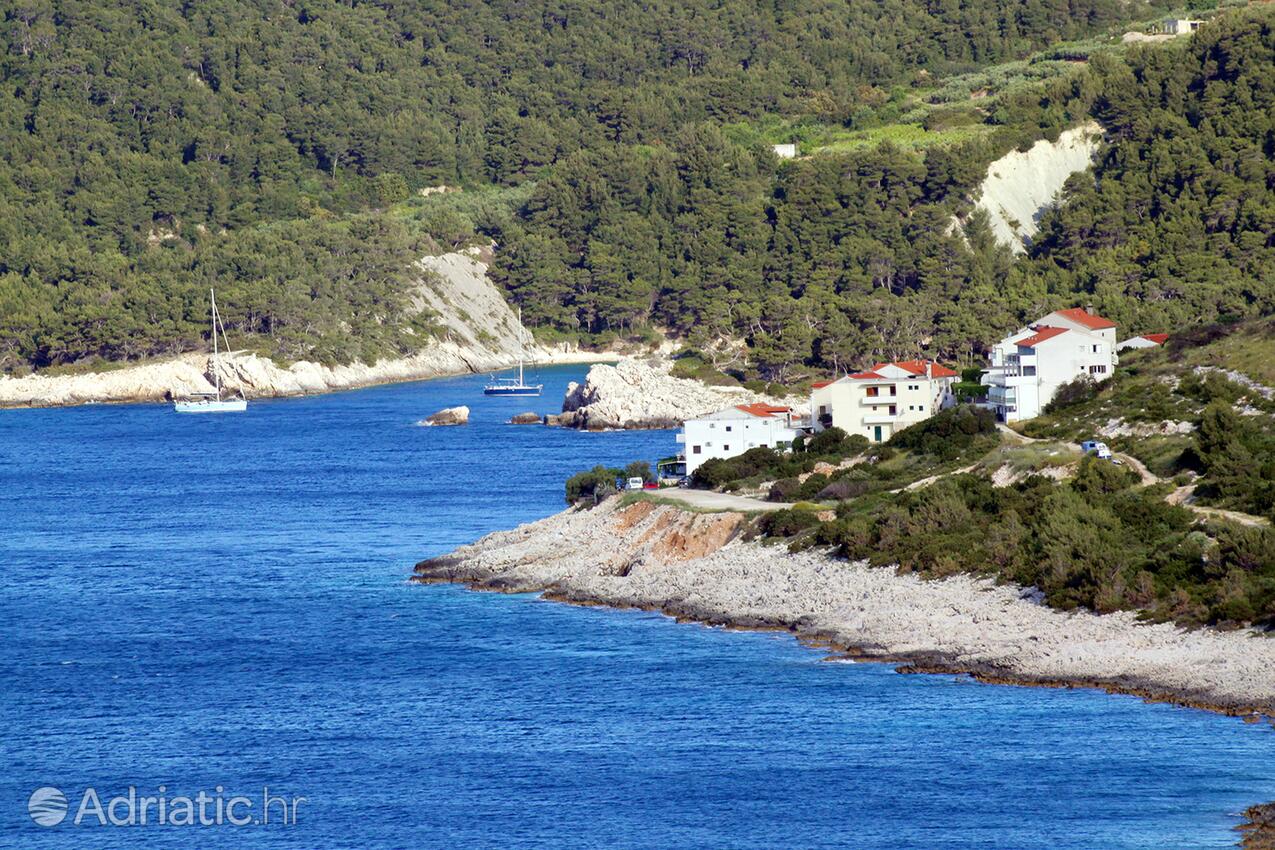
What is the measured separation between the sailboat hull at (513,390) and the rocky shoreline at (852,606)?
268 feet

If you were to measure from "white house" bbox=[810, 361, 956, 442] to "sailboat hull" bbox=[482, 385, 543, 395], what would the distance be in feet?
239

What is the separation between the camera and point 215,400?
6038 inches

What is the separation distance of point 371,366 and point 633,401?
188 feet

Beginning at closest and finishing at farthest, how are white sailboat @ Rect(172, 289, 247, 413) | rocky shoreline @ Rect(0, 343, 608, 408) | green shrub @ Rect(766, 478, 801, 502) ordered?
green shrub @ Rect(766, 478, 801, 502) → white sailboat @ Rect(172, 289, 247, 413) → rocky shoreline @ Rect(0, 343, 608, 408)

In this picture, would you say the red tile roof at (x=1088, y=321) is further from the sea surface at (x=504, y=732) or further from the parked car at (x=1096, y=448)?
the sea surface at (x=504, y=732)

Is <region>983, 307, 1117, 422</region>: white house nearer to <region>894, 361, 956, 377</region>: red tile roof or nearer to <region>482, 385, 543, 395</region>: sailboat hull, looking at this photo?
<region>894, 361, 956, 377</region>: red tile roof

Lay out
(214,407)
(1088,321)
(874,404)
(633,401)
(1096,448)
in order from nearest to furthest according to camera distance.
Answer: (1096,448) < (874,404) < (1088,321) < (633,401) < (214,407)

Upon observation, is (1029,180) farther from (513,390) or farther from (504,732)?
(504,732)

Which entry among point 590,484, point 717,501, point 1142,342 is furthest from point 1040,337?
point 717,501

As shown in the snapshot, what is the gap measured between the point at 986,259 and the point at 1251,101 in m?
23.9

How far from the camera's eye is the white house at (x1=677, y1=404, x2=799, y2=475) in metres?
75.1

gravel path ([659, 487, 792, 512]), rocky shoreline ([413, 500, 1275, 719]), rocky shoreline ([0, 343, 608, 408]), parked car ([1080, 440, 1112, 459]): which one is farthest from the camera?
rocky shoreline ([0, 343, 608, 408])

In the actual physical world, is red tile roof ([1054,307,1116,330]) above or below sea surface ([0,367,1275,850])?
above

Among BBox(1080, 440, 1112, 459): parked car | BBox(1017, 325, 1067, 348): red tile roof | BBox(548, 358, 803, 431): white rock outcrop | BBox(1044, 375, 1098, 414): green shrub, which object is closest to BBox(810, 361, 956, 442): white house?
BBox(1017, 325, 1067, 348): red tile roof
